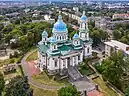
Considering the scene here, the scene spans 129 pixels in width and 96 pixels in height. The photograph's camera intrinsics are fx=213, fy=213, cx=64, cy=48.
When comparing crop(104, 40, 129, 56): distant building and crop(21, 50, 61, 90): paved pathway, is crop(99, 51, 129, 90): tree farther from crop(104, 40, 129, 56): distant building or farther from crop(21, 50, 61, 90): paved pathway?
crop(104, 40, 129, 56): distant building

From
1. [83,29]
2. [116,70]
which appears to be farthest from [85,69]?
[83,29]

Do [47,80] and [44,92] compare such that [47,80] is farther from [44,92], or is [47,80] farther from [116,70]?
[116,70]

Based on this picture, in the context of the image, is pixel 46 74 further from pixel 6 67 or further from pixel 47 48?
pixel 6 67

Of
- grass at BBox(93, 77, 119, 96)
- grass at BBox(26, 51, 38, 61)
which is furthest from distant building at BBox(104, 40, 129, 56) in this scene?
grass at BBox(26, 51, 38, 61)

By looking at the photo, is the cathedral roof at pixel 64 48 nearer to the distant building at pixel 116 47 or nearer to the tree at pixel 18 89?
the distant building at pixel 116 47

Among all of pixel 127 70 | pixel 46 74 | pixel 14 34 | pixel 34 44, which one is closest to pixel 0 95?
pixel 46 74
